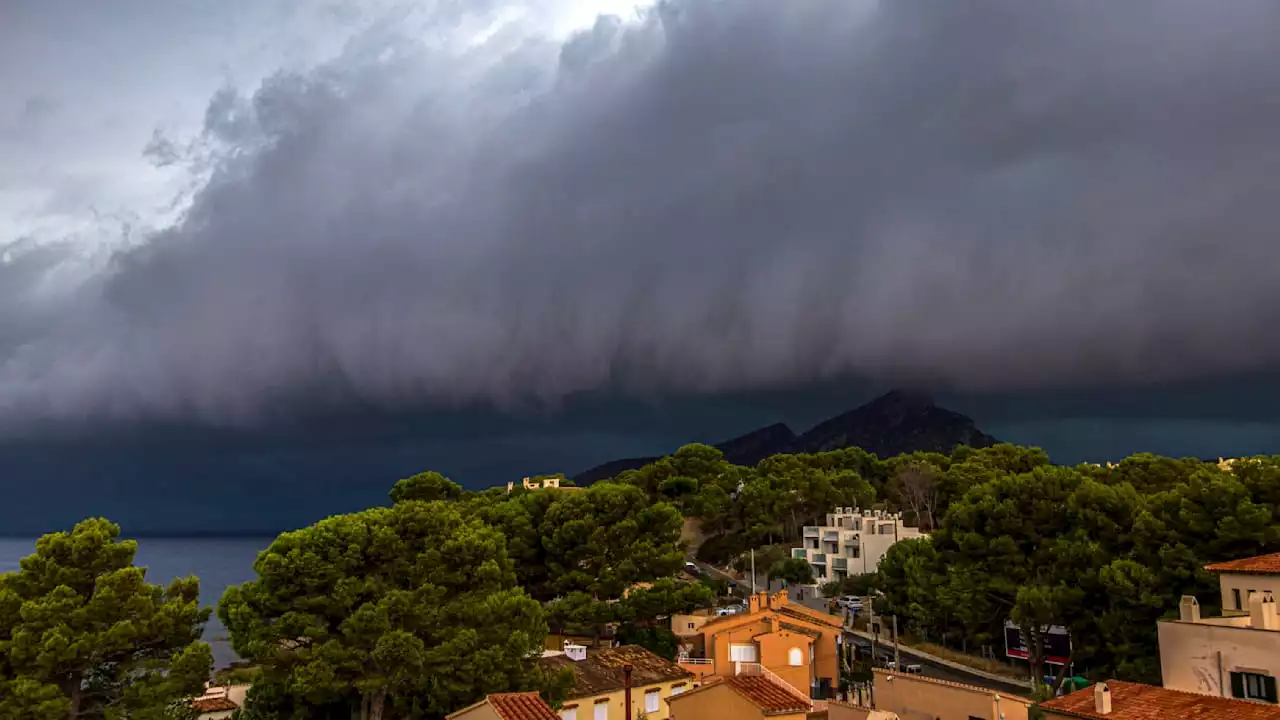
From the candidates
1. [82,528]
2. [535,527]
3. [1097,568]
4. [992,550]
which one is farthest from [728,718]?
[535,527]

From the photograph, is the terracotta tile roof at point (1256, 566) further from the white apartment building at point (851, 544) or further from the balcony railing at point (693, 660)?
the white apartment building at point (851, 544)

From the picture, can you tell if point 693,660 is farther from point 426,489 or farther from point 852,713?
point 426,489

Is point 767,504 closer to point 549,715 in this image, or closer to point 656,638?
point 656,638

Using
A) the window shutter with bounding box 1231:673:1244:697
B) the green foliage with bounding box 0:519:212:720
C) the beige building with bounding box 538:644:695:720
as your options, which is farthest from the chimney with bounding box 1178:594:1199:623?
the green foliage with bounding box 0:519:212:720

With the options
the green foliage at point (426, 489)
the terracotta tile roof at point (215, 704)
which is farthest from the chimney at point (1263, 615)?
the green foliage at point (426, 489)

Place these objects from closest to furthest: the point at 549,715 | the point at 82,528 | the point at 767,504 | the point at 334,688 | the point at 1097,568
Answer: the point at 549,715
the point at 82,528
the point at 334,688
the point at 1097,568
the point at 767,504

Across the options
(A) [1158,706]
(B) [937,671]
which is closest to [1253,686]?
(A) [1158,706]
